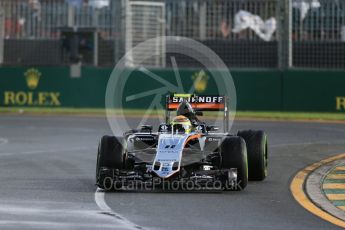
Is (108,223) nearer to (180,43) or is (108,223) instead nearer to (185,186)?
(185,186)

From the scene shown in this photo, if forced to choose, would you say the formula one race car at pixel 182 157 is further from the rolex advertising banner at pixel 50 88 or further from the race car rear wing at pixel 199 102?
the rolex advertising banner at pixel 50 88

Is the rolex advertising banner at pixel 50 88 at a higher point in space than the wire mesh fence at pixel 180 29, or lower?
lower

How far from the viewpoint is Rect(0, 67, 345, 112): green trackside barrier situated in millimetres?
29938

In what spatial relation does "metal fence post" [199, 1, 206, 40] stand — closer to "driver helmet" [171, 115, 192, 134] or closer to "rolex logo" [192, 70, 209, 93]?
"rolex logo" [192, 70, 209, 93]

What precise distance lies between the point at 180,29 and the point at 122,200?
2005cm

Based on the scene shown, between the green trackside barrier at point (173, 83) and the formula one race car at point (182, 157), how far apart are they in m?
15.9

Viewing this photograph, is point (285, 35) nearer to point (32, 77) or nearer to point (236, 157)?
point (32, 77)

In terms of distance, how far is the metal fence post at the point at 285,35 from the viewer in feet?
98.9

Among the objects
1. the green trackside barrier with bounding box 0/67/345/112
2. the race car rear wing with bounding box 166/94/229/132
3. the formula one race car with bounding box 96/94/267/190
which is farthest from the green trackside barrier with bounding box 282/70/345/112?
the formula one race car with bounding box 96/94/267/190

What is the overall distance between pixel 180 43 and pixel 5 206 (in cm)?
2075

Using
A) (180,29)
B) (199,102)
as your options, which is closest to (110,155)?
(199,102)

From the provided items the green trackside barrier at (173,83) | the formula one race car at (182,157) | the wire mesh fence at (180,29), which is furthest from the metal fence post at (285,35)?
the formula one race car at (182,157)

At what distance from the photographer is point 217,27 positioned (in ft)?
102

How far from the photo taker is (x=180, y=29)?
102ft
